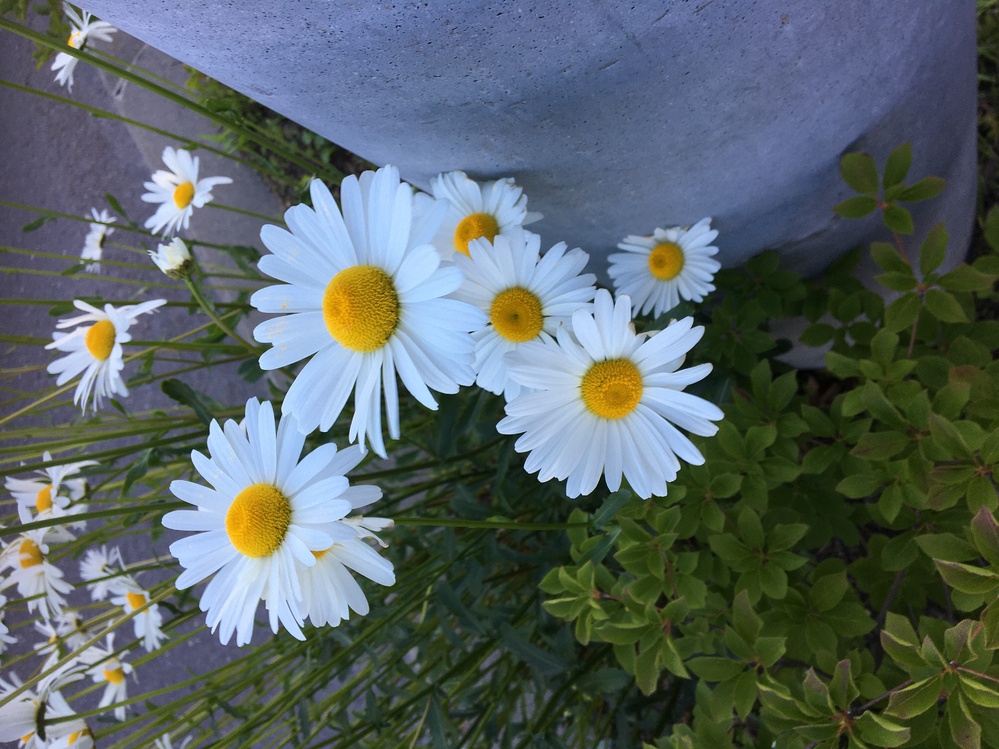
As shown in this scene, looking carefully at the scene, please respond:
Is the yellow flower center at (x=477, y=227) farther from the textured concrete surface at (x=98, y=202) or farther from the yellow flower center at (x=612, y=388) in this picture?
the textured concrete surface at (x=98, y=202)

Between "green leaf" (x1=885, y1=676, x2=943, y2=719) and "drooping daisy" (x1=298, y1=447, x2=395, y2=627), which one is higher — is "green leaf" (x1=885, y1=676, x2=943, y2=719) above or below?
below

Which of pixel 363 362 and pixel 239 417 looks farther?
pixel 239 417

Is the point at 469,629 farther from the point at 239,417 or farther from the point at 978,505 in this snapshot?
the point at 978,505

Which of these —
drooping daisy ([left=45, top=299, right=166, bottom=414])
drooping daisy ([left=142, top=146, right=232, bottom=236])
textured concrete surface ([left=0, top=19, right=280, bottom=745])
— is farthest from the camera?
textured concrete surface ([left=0, top=19, right=280, bottom=745])

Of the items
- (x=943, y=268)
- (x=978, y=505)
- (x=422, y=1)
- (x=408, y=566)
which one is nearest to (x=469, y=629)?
(x=408, y=566)

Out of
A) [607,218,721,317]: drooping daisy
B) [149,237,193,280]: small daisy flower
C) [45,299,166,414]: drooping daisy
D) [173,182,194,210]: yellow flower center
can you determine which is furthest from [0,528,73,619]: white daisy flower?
[607,218,721,317]: drooping daisy

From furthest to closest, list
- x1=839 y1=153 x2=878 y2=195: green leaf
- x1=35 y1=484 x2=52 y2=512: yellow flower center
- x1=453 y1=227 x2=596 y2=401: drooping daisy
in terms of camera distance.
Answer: x1=35 y1=484 x2=52 y2=512: yellow flower center, x1=839 y1=153 x2=878 y2=195: green leaf, x1=453 y1=227 x2=596 y2=401: drooping daisy

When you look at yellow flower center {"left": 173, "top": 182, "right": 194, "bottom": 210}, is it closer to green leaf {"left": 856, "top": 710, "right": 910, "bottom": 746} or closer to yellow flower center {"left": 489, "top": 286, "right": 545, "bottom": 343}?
yellow flower center {"left": 489, "top": 286, "right": 545, "bottom": 343}
